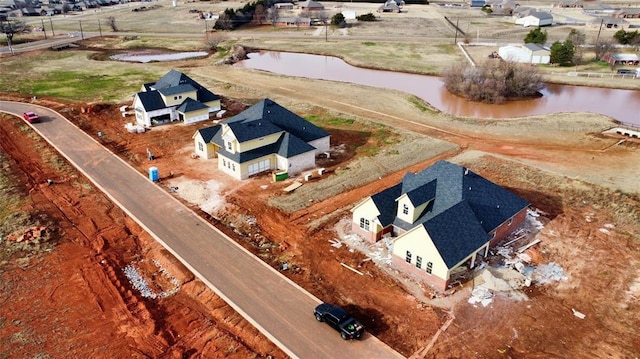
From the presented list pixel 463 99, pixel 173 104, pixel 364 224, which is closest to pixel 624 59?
pixel 463 99

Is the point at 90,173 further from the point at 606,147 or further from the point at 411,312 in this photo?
the point at 606,147

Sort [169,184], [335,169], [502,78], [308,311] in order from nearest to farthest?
[308,311] < [169,184] < [335,169] < [502,78]

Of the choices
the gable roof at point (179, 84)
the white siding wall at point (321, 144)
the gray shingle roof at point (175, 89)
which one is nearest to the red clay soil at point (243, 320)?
the white siding wall at point (321, 144)

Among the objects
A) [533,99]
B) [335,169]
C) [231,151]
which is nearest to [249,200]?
[231,151]

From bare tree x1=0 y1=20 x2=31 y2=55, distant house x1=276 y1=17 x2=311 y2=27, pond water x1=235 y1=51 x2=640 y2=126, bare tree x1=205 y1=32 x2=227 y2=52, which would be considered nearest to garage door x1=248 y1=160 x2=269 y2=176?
pond water x1=235 y1=51 x2=640 y2=126

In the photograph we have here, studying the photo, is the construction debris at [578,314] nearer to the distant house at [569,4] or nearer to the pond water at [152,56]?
the pond water at [152,56]

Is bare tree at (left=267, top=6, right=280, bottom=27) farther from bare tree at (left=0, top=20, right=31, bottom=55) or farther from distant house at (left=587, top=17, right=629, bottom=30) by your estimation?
distant house at (left=587, top=17, right=629, bottom=30)
